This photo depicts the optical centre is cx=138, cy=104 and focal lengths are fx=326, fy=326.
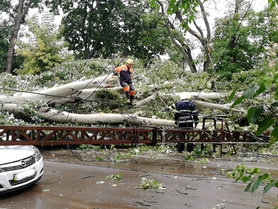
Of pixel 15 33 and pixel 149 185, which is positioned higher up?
pixel 15 33

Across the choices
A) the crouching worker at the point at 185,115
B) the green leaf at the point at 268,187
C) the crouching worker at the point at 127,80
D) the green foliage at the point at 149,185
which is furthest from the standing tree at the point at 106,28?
the green leaf at the point at 268,187

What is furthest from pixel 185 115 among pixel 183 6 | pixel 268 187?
pixel 268 187

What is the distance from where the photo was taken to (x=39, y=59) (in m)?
19.1

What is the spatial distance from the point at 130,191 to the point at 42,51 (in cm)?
1540

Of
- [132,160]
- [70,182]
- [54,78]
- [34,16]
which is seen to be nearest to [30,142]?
[70,182]

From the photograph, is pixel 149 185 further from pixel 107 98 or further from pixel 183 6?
pixel 107 98

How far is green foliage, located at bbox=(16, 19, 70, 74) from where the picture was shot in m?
19.0

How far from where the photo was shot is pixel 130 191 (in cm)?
568

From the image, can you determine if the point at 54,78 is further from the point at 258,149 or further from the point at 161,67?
the point at 258,149

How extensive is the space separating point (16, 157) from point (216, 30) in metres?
18.9

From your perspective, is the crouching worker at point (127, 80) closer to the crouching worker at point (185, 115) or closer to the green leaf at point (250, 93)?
the crouching worker at point (185, 115)

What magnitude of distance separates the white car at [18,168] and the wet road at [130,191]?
234 millimetres

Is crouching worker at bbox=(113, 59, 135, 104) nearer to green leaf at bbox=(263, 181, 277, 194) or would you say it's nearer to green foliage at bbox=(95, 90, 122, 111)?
green foliage at bbox=(95, 90, 122, 111)

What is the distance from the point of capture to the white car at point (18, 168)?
4.99m
